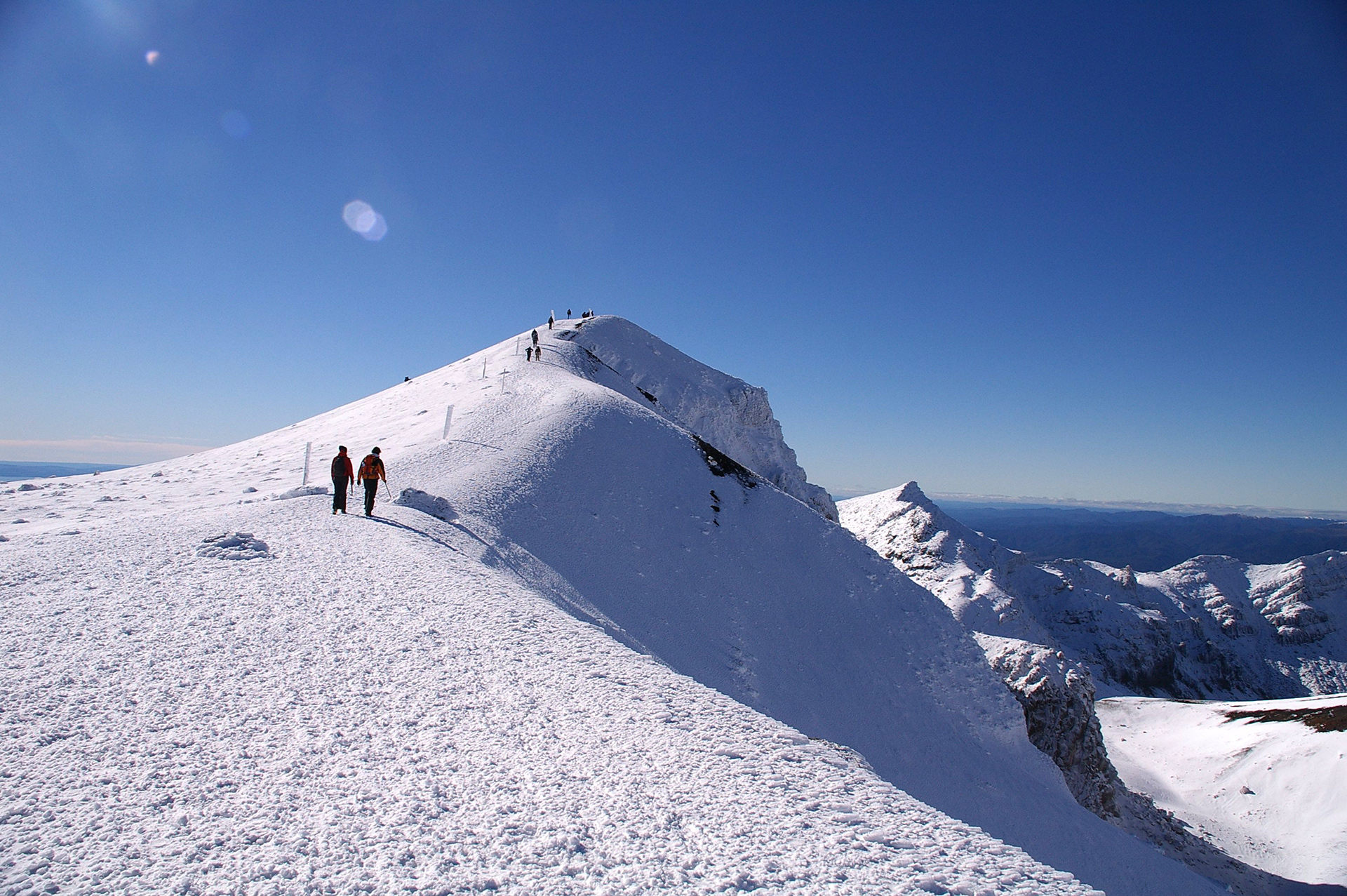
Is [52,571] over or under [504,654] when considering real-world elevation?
over

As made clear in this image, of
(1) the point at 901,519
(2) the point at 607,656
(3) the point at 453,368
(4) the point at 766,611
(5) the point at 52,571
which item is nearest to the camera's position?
(2) the point at 607,656

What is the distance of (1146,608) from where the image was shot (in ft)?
479

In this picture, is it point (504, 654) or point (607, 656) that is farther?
point (607, 656)

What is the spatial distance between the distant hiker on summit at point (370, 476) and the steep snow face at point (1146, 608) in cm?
9813

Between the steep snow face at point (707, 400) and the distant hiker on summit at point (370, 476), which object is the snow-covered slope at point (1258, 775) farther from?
the distant hiker on summit at point (370, 476)

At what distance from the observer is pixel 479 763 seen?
489 cm

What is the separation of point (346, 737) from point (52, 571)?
291 inches

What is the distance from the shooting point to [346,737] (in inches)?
202

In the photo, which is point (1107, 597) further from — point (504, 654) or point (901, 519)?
point (504, 654)

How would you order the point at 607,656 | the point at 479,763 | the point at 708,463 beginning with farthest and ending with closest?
the point at 708,463
the point at 607,656
the point at 479,763

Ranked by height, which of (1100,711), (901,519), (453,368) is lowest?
(1100,711)

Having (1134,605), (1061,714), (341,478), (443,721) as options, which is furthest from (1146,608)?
(443,721)

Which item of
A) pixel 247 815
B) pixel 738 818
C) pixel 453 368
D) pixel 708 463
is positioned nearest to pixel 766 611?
pixel 708 463

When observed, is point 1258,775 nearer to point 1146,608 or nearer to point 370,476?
point 370,476
